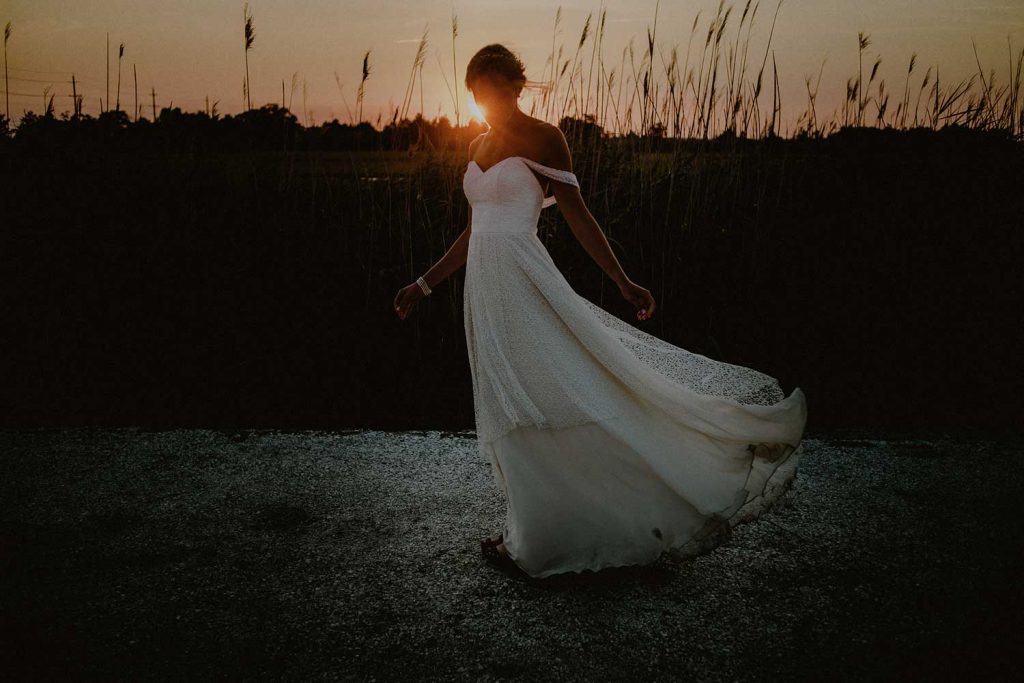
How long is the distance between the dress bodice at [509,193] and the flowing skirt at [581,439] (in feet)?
0.12

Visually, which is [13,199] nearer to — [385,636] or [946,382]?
[385,636]

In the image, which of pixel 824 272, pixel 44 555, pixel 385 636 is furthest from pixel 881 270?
pixel 44 555

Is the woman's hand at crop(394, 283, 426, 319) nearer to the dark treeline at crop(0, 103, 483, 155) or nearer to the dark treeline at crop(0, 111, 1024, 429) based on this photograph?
the dark treeline at crop(0, 111, 1024, 429)

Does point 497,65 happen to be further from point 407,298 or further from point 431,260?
point 431,260

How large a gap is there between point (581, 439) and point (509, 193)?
65 cm

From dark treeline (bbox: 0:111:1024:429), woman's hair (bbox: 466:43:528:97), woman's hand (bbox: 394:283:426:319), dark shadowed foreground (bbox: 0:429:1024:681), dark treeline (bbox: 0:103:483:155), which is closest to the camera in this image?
dark shadowed foreground (bbox: 0:429:1024:681)

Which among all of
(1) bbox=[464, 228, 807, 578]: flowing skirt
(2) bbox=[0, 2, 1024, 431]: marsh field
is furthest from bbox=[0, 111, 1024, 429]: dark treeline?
→ (1) bbox=[464, 228, 807, 578]: flowing skirt

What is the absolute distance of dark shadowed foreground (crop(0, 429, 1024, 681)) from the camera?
1533 mm

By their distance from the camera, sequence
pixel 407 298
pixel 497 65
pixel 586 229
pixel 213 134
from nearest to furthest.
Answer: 1. pixel 497 65
2. pixel 586 229
3. pixel 407 298
4. pixel 213 134

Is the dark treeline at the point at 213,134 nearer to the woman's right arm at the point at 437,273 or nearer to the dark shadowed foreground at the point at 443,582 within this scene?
the woman's right arm at the point at 437,273

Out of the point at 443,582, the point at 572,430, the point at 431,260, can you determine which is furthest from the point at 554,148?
the point at 431,260

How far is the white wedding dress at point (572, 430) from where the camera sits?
1.80 metres

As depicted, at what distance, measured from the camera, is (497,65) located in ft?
5.90

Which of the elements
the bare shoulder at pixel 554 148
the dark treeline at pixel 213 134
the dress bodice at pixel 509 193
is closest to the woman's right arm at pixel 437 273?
the dress bodice at pixel 509 193
